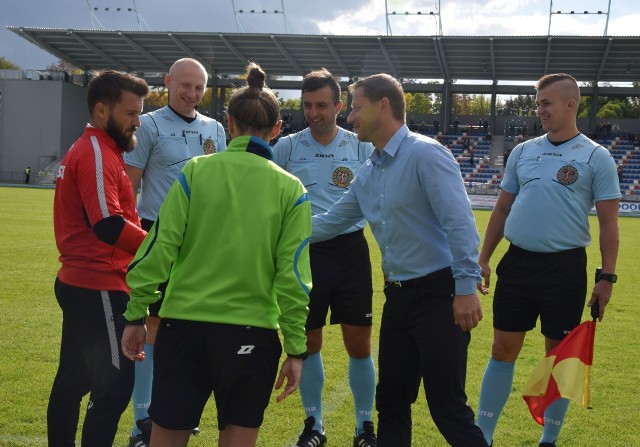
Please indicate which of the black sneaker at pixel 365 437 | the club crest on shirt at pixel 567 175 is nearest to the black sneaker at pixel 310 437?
the black sneaker at pixel 365 437

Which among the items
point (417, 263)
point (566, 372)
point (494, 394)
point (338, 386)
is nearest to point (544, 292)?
point (566, 372)

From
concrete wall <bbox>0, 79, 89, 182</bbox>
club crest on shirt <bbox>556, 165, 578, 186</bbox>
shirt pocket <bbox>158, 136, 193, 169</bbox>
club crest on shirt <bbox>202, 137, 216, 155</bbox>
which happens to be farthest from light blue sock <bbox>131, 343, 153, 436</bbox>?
concrete wall <bbox>0, 79, 89, 182</bbox>

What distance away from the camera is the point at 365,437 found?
15.5ft

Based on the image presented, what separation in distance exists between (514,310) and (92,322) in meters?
2.58

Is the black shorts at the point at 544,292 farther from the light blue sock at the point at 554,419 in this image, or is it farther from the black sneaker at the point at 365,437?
the black sneaker at the point at 365,437

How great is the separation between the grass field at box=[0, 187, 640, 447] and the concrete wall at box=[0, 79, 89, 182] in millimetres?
42707

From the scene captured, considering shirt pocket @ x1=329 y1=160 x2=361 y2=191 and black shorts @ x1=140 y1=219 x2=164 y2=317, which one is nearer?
black shorts @ x1=140 y1=219 x2=164 y2=317

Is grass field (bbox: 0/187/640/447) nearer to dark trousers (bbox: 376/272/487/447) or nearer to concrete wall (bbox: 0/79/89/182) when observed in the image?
dark trousers (bbox: 376/272/487/447)

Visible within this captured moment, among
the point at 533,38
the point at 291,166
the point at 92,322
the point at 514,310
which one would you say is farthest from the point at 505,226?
the point at 533,38

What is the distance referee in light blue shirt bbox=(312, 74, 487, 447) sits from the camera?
3466 mm

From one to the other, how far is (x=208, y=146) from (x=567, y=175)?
7.73 feet

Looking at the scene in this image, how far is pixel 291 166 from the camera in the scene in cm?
508

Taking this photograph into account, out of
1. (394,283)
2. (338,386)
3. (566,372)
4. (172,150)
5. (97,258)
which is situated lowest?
(338,386)

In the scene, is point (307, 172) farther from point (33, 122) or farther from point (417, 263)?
point (33, 122)
